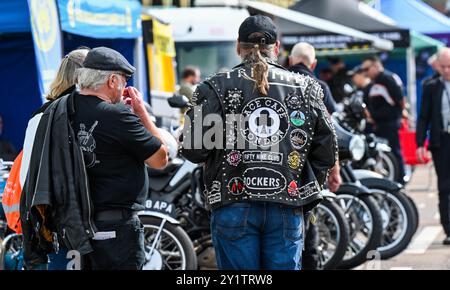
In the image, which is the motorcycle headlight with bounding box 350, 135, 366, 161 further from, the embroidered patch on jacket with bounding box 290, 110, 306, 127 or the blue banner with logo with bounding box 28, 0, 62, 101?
the embroidered patch on jacket with bounding box 290, 110, 306, 127

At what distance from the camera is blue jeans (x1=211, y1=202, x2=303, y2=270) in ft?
16.6

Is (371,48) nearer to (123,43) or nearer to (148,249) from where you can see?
(123,43)

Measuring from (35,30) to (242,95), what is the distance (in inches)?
139

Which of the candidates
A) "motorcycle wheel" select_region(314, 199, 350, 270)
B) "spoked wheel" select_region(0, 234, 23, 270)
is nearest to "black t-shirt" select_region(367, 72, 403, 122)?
"motorcycle wheel" select_region(314, 199, 350, 270)

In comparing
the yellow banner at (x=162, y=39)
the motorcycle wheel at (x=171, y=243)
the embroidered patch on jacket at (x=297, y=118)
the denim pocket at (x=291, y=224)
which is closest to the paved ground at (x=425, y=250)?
the motorcycle wheel at (x=171, y=243)

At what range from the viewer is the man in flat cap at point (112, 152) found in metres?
A: 5.25

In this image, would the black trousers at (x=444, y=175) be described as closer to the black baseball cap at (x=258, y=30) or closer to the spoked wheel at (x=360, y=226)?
the spoked wheel at (x=360, y=226)

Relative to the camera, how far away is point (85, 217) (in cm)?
523

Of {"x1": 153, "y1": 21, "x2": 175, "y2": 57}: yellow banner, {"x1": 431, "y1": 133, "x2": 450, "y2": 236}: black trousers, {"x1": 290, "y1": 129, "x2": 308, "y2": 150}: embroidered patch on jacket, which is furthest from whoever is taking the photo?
{"x1": 153, "y1": 21, "x2": 175, "y2": 57}: yellow banner

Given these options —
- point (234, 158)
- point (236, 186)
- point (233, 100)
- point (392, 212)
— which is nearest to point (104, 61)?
point (233, 100)

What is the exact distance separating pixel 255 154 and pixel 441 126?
19.2 feet
